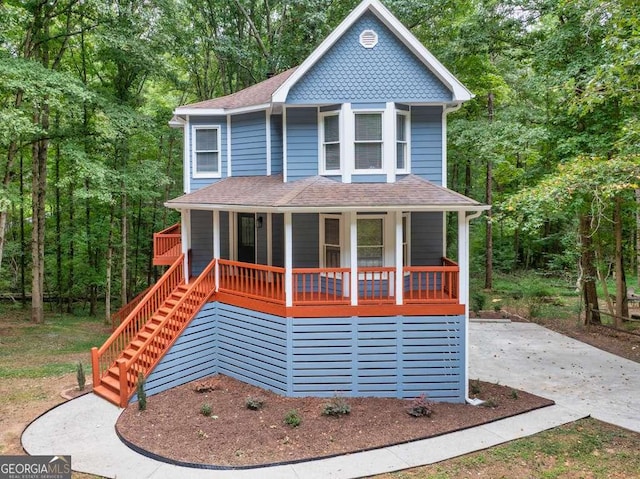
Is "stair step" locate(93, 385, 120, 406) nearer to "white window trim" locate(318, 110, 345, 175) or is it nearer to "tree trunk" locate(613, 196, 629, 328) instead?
"white window trim" locate(318, 110, 345, 175)

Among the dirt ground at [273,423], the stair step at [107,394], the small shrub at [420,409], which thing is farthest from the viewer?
the stair step at [107,394]

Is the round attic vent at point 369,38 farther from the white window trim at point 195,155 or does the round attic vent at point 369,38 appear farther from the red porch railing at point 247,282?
the red porch railing at point 247,282

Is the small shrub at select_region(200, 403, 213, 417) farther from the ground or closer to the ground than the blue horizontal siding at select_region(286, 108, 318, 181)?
closer to the ground

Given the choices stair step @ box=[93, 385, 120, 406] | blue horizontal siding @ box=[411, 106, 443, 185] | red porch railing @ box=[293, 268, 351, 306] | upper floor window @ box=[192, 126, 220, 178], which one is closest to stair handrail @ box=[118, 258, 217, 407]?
stair step @ box=[93, 385, 120, 406]

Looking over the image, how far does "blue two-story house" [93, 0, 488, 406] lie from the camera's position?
10164mm

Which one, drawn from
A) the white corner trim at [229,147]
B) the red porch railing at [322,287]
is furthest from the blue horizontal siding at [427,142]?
the white corner trim at [229,147]

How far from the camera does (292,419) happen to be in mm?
8797

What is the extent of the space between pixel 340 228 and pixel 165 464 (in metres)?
6.43

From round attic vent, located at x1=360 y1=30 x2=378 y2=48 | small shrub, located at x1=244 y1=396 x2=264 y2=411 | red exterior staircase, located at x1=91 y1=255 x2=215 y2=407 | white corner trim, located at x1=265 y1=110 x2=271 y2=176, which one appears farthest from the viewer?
white corner trim, located at x1=265 y1=110 x2=271 y2=176

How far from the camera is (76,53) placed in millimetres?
20984

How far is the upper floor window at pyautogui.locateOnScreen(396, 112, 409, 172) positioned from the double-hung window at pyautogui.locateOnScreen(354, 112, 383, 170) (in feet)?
1.82

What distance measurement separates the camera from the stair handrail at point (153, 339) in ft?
31.6

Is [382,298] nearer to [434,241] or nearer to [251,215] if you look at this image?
[434,241]

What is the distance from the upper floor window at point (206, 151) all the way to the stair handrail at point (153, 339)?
3.55 metres
